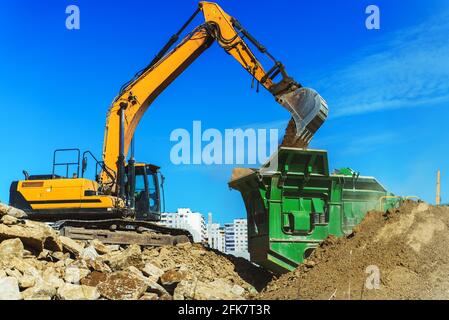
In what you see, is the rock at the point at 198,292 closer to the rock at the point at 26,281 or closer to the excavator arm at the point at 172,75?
the rock at the point at 26,281

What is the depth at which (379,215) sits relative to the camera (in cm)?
1059

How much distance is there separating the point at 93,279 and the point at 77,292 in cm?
76

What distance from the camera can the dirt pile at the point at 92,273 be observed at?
27.9 ft

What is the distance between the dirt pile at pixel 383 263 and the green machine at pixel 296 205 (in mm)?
708

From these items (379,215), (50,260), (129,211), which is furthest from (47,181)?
(379,215)

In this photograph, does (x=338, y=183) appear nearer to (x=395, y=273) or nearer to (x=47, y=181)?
(x=395, y=273)

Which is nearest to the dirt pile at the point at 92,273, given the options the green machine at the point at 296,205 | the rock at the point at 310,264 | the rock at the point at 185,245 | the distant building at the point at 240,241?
the rock at the point at 185,245

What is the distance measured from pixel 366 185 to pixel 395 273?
11.5 feet

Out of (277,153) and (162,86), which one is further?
(162,86)

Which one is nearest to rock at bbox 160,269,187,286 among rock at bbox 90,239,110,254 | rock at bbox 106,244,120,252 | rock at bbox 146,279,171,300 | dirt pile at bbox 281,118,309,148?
rock at bbox 146,279,171,300

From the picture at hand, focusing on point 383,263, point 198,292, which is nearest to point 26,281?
point 198,292

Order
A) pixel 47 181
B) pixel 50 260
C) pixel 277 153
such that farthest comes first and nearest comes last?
pixel 47 181 → pixel 277 153 → pixel 50 260

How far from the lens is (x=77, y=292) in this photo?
853 centimetres
